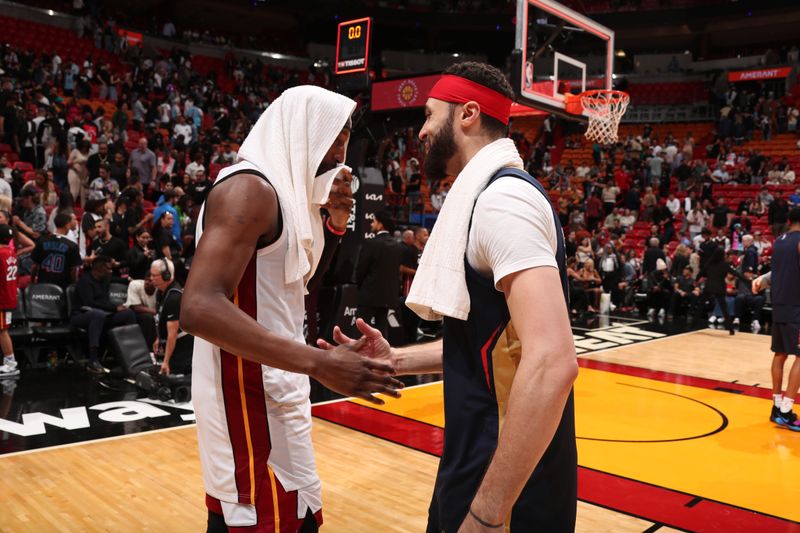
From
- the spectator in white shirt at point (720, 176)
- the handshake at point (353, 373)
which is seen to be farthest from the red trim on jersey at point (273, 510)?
the spectator in white shirt at point (720, 176)

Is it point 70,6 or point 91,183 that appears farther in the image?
point 70,6

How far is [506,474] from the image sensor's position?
1.46m

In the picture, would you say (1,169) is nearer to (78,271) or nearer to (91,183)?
(91,183)

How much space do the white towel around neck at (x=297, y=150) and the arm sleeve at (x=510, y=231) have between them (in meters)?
0.51

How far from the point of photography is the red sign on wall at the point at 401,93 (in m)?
9.30

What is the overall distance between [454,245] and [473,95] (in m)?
0.42

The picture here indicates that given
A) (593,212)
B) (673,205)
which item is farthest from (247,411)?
(673,205)

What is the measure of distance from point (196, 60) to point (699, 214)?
17890 mm

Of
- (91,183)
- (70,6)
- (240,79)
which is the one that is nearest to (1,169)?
(91,183)

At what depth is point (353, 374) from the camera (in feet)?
5.57

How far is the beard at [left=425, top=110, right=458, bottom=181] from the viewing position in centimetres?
183

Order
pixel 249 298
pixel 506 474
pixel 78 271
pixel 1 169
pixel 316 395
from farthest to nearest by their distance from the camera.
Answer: pixel 1 169 → pixel 78 271 → pixel 316 395 → pixel 249 298 → pixel 506 474

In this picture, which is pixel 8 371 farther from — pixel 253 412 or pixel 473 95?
pixel 473 95

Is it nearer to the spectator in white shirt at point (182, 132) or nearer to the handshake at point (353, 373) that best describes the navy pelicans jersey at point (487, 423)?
the handshake at point (353, 373)
